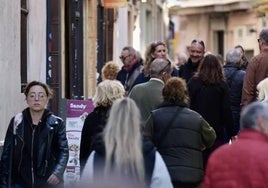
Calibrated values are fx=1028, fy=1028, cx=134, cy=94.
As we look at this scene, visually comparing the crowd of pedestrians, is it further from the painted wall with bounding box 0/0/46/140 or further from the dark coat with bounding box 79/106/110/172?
the painted wall with bounding box 0/0/46/140

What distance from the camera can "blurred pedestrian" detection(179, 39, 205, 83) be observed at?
1445 cm

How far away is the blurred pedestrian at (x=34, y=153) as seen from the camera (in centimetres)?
1010

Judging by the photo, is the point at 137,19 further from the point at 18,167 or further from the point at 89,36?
the point at 18,167

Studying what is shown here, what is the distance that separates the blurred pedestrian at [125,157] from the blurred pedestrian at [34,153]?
7.91ft

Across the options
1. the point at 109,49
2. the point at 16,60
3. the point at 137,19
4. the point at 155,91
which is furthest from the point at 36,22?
the point at 137,19

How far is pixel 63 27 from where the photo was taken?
1967 centimetres

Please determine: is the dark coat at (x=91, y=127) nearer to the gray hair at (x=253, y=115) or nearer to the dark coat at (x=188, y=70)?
the gray hair at (x=253, y=115)

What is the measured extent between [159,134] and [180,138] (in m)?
0.21

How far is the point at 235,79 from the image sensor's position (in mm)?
15312

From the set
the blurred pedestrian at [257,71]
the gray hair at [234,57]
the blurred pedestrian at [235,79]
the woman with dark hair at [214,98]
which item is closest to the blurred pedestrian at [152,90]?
the woman with dark hair at [214,98]

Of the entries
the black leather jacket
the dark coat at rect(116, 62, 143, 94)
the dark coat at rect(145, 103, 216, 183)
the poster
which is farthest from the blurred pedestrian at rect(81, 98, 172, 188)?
the dark coat at rect(116, 62, 143, 94)

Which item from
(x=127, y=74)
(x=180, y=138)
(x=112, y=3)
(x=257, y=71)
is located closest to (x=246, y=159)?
(x=180, y=138)

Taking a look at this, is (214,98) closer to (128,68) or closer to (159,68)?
(159,68)

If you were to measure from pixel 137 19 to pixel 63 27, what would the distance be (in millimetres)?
14889
